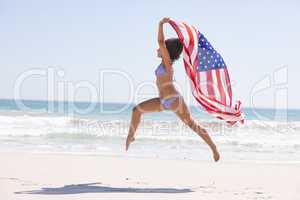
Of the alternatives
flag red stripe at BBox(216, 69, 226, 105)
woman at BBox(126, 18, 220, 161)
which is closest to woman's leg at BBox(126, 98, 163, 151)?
woman at BBox(126, 18, 220, 161)

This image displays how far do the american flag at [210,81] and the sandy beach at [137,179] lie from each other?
1051 mm

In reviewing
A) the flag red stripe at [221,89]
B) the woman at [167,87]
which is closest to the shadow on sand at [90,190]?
the woman at [167,87]

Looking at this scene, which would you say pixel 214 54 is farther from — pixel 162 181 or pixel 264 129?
pixel 264 129

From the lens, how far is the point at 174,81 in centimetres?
605

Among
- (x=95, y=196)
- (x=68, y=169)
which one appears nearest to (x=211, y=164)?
(x=68, y=169)

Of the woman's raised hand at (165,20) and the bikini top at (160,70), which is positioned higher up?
the woman's raised hand at (165,20)

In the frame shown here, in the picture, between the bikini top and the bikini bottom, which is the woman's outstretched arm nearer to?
the bikini top

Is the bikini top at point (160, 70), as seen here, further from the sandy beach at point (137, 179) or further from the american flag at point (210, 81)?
the sandy beach at point (137, 179)

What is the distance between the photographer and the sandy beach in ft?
18.5

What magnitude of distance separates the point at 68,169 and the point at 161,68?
2554 mm

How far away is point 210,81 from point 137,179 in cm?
181

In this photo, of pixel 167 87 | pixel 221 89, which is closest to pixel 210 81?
pixel 221 89

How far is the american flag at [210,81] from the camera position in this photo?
20.8ft

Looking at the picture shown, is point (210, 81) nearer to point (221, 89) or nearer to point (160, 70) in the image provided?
point (221, 89)
